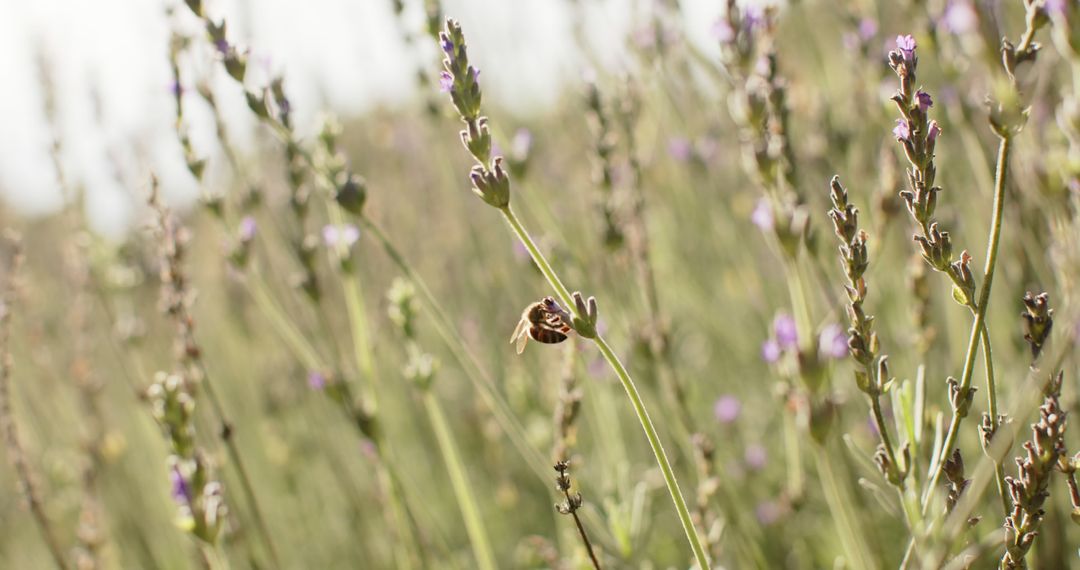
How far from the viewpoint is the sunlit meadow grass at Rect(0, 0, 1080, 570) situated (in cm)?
109

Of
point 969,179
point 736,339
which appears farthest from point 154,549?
point 969,179

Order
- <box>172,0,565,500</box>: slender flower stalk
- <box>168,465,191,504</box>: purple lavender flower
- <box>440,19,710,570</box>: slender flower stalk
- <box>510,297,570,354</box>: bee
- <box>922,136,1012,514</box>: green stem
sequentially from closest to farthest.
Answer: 1. <box>922,136,1012,514</box>: green stem
2. <box>440,19,710,570</box>: slender flower stalk
3. <box>510,297,570,354</box>: bee
4. <box>168,465,191,504</box>: purple lavender flower
5. <box>172,0,565,500</box>: slender flower stalk

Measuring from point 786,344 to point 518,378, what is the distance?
1.16 m

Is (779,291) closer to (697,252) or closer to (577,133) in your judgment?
(697,252)

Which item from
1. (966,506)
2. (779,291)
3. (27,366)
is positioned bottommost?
(966,506)

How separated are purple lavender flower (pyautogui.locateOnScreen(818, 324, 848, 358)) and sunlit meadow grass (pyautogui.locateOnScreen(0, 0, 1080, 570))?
14 millimetres

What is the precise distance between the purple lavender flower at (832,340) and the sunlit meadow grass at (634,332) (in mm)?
14

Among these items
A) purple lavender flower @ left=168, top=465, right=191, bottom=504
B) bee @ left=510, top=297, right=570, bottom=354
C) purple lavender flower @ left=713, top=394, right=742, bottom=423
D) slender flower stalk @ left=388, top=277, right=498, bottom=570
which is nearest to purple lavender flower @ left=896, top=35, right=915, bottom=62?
bee @ left=510, top=297, right=570, bottom=354

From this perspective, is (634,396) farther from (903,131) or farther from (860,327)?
(903,131)

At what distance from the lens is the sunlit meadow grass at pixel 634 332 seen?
1092mm

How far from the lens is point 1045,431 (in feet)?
3.33

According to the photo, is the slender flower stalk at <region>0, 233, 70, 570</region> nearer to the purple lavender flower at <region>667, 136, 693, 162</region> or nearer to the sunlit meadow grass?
the sunlit meadow grass

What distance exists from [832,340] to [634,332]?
1.56 ft

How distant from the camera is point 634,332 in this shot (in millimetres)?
2047
